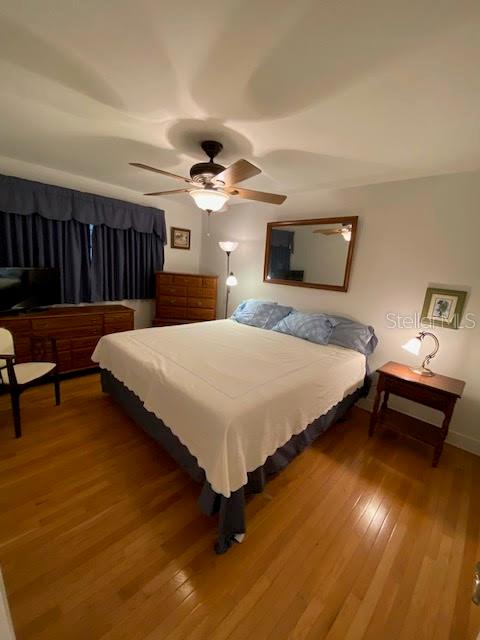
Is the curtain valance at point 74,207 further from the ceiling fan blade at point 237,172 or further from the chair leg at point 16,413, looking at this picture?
the ceiling fan blade at point 237,172

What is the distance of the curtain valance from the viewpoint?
8.89ft

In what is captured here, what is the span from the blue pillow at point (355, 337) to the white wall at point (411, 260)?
125 millimetres

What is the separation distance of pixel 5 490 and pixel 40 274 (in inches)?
84.9

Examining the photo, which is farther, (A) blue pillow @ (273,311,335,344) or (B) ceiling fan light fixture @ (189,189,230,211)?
(A) blue pillow @ (273,311,335,344)

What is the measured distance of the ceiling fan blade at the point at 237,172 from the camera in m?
1.61

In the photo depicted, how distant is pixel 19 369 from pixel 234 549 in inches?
90.7

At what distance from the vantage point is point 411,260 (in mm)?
2480

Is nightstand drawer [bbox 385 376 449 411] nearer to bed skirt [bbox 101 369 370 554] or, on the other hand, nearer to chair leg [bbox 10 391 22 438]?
bed skirt [bbox 101 369 370 554]

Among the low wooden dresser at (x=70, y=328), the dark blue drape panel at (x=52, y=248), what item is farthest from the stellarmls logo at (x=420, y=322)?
the dark blue drape panel at (x=52, y=248)


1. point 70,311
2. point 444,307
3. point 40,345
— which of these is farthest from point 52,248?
point 444,307

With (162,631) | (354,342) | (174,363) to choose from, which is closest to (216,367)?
(174,363)

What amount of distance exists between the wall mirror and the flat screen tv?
2.62 metres

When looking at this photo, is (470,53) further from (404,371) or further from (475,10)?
(404,371)

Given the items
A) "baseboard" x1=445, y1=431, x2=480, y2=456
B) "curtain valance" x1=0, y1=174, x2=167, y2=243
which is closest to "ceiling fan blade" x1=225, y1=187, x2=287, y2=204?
"curtain valance" x1=0, y1=174, x2=167, y2=243
